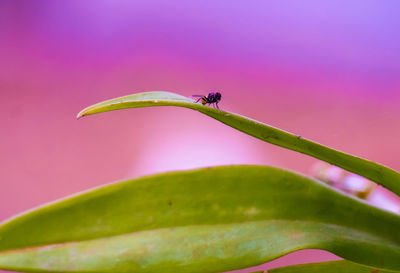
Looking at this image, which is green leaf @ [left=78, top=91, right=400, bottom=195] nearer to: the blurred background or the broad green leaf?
the broad green leaf

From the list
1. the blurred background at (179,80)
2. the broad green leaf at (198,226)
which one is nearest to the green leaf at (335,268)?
the broad green leaf at (198,226)

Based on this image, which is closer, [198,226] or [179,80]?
[198,226]

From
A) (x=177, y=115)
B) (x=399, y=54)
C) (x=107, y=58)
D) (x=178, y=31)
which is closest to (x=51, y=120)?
(x=107, y=58)

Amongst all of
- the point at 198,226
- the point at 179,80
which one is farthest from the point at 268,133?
the point at 179,80

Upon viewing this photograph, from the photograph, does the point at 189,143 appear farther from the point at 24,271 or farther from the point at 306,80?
the point at 24,271

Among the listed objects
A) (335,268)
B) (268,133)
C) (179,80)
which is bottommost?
(335,268)

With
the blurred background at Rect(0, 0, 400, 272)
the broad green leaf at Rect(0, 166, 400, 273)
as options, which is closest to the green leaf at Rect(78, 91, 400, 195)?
the broad green leaf at Rect(0, 166, 400, 273)

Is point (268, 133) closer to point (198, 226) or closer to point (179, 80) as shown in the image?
point (198, 226)

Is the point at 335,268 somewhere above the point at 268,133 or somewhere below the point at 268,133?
below
